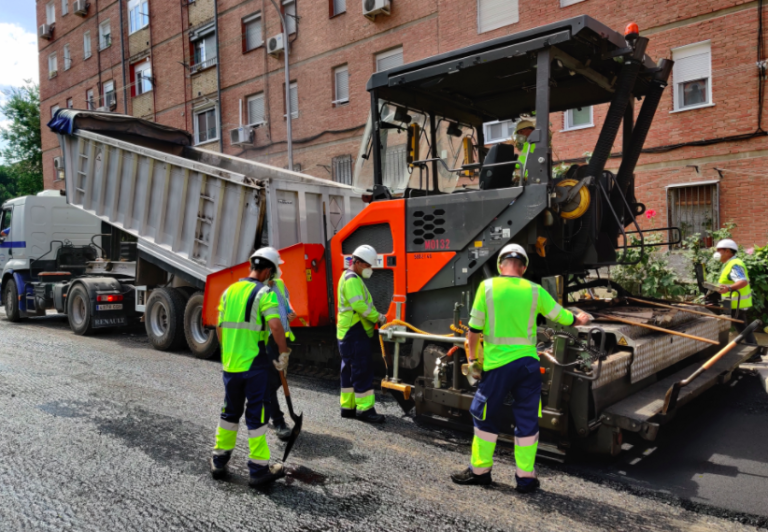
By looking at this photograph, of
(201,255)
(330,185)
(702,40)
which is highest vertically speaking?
(702,40)

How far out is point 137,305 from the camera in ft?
31.3

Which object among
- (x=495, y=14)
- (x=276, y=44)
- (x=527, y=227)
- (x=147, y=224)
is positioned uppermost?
(x=276, y=44)

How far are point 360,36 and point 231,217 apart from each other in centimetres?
1117

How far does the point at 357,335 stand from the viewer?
5.35 meters

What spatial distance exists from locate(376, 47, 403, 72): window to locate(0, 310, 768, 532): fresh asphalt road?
1244 cm

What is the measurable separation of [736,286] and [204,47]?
2015 centimetres

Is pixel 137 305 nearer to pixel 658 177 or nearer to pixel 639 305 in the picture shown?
pixel 639 305

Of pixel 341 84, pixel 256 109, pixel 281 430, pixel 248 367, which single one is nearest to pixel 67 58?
pixel 256 109

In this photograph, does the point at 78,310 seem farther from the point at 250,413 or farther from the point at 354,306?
the point at 250,413

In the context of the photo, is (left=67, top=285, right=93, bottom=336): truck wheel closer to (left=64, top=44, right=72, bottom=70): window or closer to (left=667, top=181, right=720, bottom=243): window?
(left=667, top=181, right=720, bottom=243): window

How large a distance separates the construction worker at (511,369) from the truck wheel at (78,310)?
8.61m

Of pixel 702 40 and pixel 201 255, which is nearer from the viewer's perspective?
pixel 201 255

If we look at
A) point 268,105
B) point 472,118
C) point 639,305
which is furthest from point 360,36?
point 639,305

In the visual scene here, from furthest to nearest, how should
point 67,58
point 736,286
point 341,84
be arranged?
1. point 67,58
2. point 341,84
3. point 736,286
